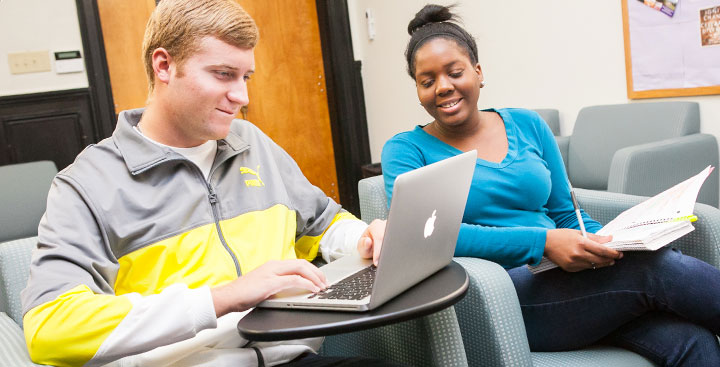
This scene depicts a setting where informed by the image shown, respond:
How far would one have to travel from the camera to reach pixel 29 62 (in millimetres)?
3668

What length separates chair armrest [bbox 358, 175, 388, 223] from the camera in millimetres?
1575

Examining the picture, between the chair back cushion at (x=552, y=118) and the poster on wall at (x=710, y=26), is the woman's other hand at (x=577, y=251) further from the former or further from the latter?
the chair back cushion at (x=552, y=118)

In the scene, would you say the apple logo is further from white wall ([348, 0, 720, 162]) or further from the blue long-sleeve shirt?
white wall ([348, 0, 720, 162])

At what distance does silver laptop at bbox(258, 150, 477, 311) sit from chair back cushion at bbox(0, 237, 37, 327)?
55 cm

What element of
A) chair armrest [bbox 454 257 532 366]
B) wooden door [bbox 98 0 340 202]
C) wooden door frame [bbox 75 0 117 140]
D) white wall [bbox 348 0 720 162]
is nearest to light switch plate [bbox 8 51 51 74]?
wooden door frame [bbox 75 0 117 140]

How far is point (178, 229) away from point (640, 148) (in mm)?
1691

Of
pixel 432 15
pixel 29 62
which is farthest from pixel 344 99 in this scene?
pixel 432 15

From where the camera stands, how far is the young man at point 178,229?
0.95m

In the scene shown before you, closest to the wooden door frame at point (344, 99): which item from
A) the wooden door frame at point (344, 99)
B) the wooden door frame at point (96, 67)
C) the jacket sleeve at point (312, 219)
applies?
the wooden door frame at point (344, 99)

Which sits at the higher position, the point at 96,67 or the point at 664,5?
the point at 96,67

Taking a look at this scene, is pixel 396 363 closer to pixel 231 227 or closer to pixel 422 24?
pixel 231 227

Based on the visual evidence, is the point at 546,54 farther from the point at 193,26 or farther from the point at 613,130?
the point at 193,26

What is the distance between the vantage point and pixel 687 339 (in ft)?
3.97

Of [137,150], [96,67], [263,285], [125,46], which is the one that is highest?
[125,46]
